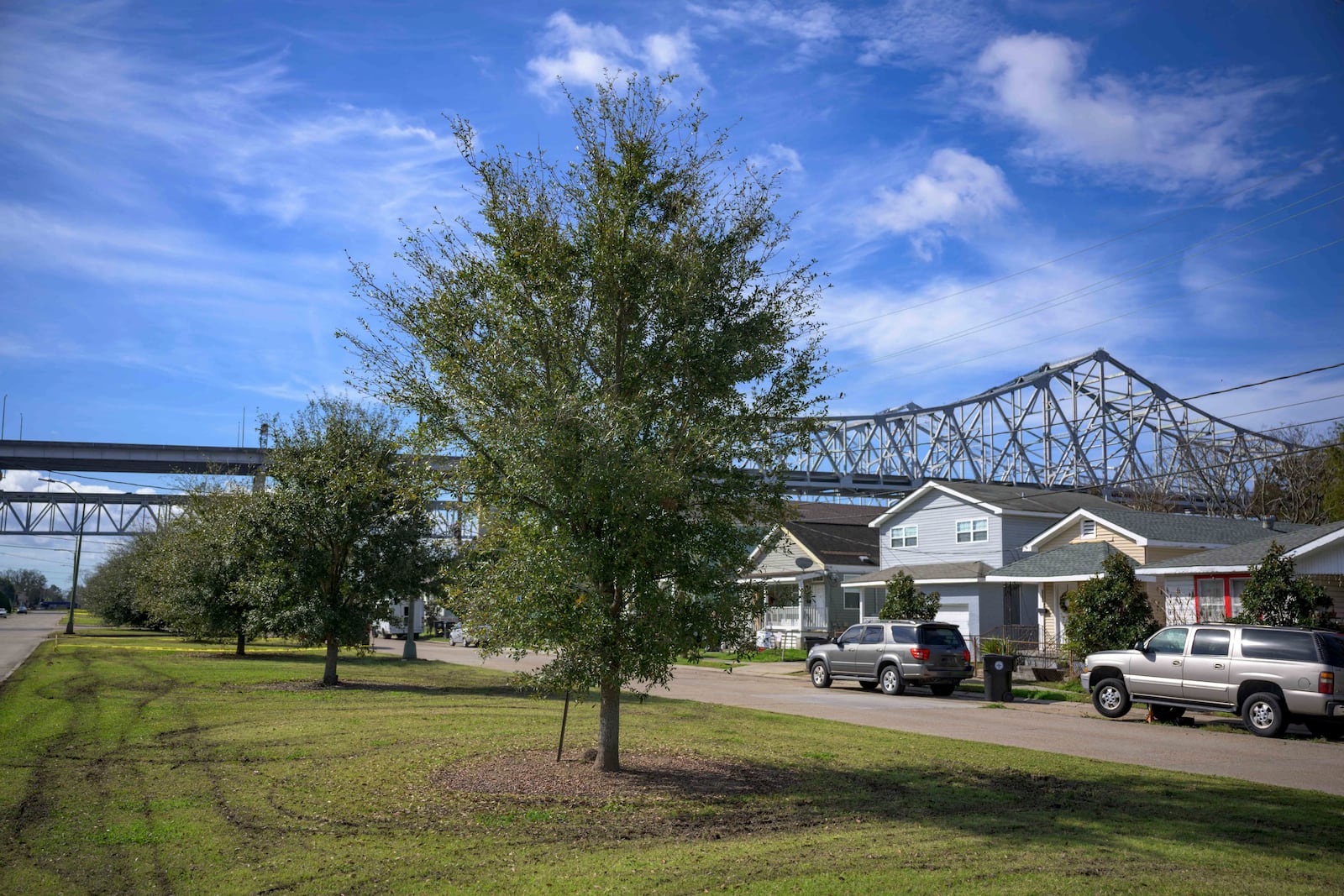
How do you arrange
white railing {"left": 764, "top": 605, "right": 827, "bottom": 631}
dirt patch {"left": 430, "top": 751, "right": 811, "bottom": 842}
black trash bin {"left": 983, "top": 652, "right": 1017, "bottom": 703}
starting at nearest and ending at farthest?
1. dirt patch {"left": 430, "top": 751, "right": 811, "bottom": 842}
2. black trash bin {"left": 983, "top": 652, "right": 1017, "bottom": 703}
3. white railing {"left": 764, "top": 605, "right": 827, "bottom": 631}

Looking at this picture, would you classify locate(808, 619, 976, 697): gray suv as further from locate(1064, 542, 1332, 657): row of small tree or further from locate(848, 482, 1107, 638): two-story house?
locate(848, 482, 1107, 638): two-story house

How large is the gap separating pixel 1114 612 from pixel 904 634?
→ 5.19 meters

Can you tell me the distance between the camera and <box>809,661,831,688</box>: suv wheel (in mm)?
28375

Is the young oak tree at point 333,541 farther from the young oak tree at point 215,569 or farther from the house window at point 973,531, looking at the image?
the house window at point 973,531

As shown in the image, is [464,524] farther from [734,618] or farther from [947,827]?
[947,827]

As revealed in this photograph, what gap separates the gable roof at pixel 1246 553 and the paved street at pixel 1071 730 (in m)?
6.28

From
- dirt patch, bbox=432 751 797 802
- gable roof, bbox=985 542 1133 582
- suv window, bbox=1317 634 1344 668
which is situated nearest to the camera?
dirt patch, bbox=432 751 797 802

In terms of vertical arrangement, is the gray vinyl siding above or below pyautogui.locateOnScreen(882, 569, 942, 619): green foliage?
above

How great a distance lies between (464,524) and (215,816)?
216 inches

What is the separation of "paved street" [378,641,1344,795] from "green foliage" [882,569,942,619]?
464cm

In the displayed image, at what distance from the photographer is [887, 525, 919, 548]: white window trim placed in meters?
43.9

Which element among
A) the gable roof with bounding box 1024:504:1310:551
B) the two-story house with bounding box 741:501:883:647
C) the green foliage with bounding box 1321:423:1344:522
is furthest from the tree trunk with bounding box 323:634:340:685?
the green foliage with bounding box 1321:423:1344:522

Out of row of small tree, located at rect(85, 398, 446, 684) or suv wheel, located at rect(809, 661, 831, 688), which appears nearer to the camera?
row of small tree, located at rect(85, 398, 446, 684)

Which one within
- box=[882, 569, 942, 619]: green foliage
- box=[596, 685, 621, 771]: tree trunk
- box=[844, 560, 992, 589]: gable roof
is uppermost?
box=[844, 560, 992, 589]: gable roof
